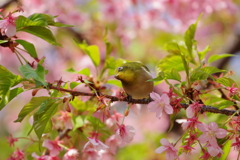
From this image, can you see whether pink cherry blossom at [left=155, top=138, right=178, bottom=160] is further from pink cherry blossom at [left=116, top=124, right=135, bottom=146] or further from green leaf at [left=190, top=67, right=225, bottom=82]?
green leaf at [left=190, top=67, right=225, bottom=82]

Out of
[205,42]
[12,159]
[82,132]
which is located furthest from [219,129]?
[205,42]

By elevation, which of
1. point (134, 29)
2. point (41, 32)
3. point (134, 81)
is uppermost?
point (41, 32)

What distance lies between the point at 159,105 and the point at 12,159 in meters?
0.66

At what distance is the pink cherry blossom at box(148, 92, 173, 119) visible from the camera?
1.06m

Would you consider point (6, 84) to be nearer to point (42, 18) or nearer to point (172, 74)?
point (42, 18)

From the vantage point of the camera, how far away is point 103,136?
58.0 inches

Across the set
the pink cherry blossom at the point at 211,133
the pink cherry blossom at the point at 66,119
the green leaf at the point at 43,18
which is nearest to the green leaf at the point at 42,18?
the green leaf at the point at 43,18

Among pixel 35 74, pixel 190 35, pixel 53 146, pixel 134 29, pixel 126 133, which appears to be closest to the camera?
pixel 35 74

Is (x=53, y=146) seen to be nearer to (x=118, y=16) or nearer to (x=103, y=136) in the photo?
(x=103, y=136)

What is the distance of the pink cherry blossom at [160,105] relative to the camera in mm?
1056

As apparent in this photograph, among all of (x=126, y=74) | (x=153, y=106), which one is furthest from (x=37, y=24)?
(x=153, y=106)

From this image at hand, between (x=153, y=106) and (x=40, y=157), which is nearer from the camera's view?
(x=153, y=106)

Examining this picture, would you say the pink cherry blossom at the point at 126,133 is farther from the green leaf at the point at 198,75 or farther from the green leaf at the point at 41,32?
the green leaf at the point at 41,32

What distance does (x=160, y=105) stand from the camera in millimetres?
1077
